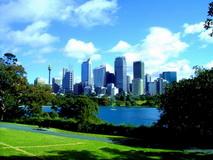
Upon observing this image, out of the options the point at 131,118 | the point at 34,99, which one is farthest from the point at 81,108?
the point at 131,118

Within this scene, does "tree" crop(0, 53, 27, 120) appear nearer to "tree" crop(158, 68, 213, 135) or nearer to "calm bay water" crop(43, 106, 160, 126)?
"calm bay water" crop(43, 106, 160, 126)

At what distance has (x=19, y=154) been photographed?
26.8 m

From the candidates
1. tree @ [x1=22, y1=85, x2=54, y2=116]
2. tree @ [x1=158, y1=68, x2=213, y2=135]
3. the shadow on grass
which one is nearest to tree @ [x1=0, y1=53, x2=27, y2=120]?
tree @ [x1=22, y1=85, x2=54, y2=116]

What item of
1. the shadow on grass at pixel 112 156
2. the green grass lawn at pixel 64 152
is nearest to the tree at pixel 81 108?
the green grass lawn at pixel 64 152

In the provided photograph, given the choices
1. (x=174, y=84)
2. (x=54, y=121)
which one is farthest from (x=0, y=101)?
(x=174, y=84)

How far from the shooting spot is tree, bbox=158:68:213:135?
41.2 m

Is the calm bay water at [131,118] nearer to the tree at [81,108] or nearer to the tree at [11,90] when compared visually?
the tree at [81,108]

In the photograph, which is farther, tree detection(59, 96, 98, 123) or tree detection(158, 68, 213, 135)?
tree detection(59, 96, 98, 123)

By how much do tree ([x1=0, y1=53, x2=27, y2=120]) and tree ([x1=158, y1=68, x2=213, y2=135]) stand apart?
3275cm

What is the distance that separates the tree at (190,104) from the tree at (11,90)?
A: 3275 centimetres

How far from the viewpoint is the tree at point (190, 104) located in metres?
41.2

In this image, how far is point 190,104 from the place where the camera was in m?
43.4

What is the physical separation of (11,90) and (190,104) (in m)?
40.0

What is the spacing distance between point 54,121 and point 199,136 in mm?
22458
